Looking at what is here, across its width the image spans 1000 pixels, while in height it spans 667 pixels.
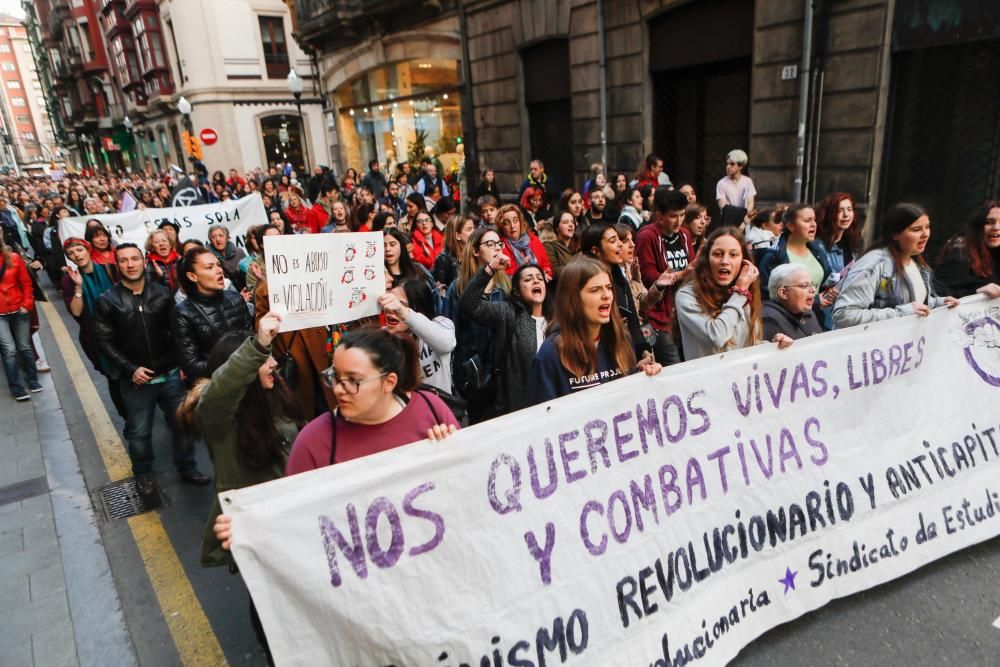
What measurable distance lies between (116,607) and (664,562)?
288 cm

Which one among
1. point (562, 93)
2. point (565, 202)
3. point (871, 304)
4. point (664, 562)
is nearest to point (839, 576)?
point (664, 562)

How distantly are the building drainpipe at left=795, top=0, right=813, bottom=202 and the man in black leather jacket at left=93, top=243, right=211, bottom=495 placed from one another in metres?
8.21

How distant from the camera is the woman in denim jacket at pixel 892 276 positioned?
3.73m

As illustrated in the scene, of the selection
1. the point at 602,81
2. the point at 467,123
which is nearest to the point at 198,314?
the point at 602,81

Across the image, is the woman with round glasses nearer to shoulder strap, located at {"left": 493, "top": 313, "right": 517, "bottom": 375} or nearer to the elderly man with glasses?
shoulder strap, located at {"left": 493, "top": 313, "right": 517, "bottom": 375}

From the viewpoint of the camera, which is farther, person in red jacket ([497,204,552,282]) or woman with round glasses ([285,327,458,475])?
person in red jacket ([497,204,552,282])

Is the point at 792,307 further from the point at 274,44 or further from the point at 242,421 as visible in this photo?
the point at 274,44

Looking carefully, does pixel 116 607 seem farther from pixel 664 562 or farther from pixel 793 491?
pixel 793 491

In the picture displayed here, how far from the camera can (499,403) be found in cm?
370

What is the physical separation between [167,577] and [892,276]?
4.60m

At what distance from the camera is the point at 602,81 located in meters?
12.3

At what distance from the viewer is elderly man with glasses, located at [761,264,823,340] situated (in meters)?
3.30

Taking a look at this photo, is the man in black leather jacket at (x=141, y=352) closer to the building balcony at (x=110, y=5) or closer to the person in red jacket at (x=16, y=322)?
the person in red jacket at (x=16, y=322)

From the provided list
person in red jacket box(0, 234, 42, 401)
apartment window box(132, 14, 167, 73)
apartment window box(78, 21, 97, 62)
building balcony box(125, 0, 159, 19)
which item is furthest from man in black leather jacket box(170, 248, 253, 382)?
apartment window box(78, 21, 97, 62)
